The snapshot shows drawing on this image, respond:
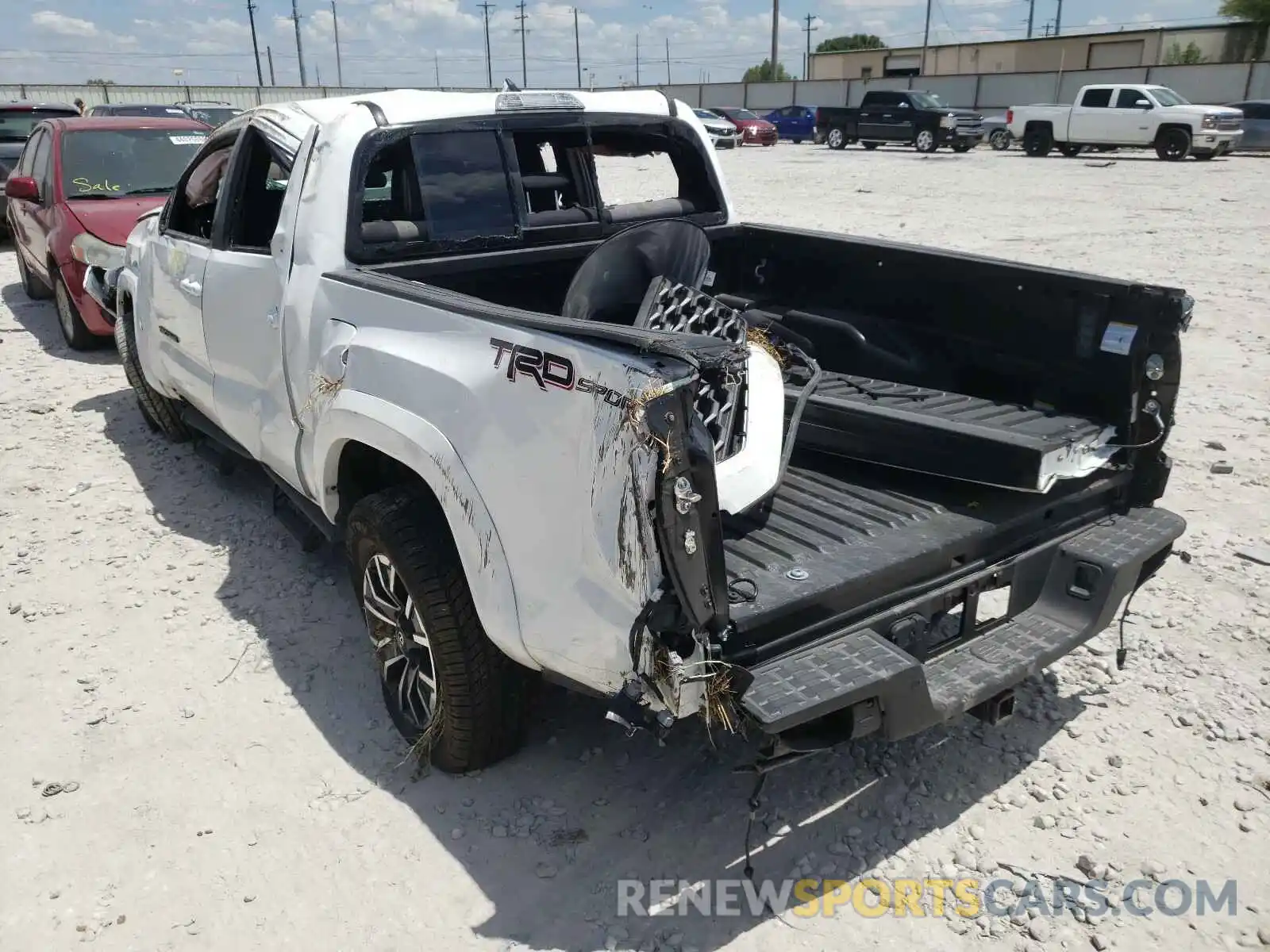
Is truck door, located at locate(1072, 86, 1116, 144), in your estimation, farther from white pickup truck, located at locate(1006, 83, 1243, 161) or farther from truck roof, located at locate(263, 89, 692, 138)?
truck roof, located at locate(263, 89, 692, 138)

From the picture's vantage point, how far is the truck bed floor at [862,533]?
2.62 meters

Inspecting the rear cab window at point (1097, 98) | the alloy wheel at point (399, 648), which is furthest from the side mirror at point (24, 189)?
the rear cab window at point (1097, 98)

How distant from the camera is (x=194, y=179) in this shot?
16.3 feet

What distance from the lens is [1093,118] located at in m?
25.6

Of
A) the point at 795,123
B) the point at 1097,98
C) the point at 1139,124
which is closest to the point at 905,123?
the point at 1097,98

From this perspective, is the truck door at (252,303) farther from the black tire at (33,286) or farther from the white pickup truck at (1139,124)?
the white pickup truck at (1139,124)

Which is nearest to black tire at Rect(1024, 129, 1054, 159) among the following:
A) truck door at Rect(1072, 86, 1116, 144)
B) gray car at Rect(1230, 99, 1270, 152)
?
truck door at Rect(1072, 86, 1116, 144)

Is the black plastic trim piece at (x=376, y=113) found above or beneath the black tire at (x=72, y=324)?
above

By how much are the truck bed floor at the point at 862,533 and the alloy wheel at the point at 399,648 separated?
1007 millimetres

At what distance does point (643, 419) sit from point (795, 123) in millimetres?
39964

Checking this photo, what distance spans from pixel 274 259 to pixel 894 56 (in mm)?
63083

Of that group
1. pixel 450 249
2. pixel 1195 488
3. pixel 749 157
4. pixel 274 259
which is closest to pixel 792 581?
pixel 450 249

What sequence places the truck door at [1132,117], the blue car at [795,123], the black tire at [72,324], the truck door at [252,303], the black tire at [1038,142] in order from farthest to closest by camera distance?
the blue car at [795,123]
the black tire at [1038,142]
the truck door at [1132,117]
the black tire at [72,324]
the truck door at [252,303]

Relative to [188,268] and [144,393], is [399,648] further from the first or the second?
[144,393]
